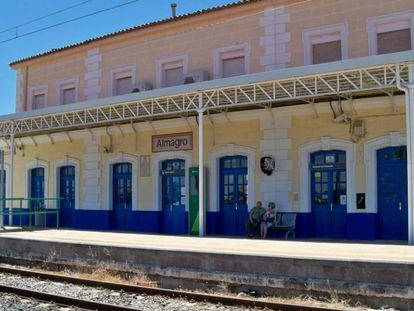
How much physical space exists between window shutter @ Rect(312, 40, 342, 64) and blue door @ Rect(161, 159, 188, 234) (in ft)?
17.2

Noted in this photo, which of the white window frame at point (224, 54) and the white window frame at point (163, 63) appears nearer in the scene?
the white window frame at point (224, 54)

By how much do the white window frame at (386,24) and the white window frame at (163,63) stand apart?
6020mm

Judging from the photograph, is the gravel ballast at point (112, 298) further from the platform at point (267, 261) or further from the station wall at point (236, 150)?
the station wall at point (236, 150)

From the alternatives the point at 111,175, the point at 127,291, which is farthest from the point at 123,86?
the point at 127,291

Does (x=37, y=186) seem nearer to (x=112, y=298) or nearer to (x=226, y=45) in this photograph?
(x=226, y=45)

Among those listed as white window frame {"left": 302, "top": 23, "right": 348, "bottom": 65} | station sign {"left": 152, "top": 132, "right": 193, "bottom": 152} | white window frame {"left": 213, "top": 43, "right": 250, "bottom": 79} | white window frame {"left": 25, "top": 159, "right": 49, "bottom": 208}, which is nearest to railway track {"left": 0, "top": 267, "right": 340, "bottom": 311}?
station sign {"left": 152, "top": 132, "right": 193, "bottom": 152}

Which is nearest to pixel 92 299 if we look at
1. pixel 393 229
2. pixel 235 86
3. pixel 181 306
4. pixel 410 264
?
pixel 181 306

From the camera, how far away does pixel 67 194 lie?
21641 millimetres

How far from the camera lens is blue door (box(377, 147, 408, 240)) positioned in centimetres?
1421

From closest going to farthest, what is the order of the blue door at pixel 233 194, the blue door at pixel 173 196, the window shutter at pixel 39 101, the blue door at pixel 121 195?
the blue door at pixel 233 194, the blue door at pixel 173 196, the blue door at pixel 121 195, the window shutter at pixel 39 101

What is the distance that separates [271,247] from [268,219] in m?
3.26

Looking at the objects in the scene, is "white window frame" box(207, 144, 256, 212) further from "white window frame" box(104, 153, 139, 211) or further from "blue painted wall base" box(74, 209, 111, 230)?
"blue painted wall base" box(74, 209, 111, 230)

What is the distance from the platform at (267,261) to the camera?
9344 millimetres

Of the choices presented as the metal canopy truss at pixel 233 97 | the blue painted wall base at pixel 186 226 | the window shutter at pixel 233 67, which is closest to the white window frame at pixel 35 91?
the metal canopy truss at pixel 233 97
